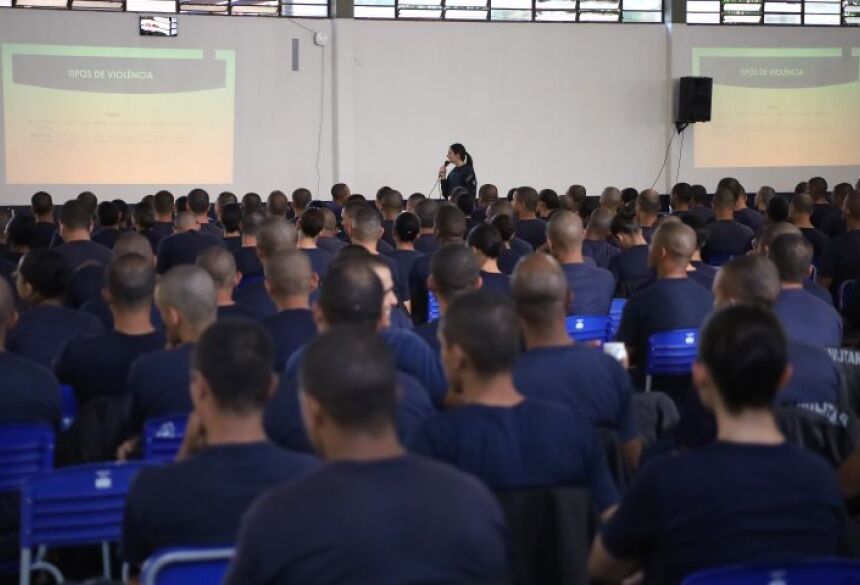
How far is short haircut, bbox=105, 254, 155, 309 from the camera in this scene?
214 inches

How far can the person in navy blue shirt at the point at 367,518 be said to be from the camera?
2.48 metres

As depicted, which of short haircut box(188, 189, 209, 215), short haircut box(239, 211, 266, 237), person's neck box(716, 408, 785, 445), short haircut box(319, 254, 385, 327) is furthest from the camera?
short haircut box(188, 189, 209, 215)

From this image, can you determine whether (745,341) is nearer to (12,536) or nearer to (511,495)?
(511,495)

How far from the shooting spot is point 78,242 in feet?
29.4

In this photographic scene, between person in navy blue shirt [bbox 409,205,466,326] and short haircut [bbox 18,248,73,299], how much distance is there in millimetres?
2332

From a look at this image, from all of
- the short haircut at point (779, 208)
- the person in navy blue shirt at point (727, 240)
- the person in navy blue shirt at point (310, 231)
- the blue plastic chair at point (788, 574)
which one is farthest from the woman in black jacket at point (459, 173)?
the blue plastic chair at point (788, 574)

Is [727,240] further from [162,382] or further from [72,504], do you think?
[72,504]

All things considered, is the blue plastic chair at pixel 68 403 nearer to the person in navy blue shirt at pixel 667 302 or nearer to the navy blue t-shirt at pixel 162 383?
the navy blue t-shirt at pixel 162 383

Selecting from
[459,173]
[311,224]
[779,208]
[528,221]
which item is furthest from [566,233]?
[459,173]

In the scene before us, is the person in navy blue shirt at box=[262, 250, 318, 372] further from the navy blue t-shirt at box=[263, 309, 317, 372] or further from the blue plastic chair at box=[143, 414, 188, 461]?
the blue plastic chair at box=[143, 414, 188, 461]

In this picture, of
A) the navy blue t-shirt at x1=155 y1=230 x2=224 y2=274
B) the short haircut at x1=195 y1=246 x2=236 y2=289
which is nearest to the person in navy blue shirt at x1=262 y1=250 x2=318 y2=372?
the short haircut at x1=195 y1=246 x2=236 y2=289

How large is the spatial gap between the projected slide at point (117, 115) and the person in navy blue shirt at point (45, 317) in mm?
11035

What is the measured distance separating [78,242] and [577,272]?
11.6 ft

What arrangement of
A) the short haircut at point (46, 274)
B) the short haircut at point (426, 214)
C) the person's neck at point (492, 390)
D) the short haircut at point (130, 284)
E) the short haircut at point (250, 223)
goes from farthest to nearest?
the short haircut at point (426, 214) < the short haircut at point (250, 223) < the short haircut at point (46, 274) < the short haircut at point (130, 284) < the person's neck at point (492, 390)
